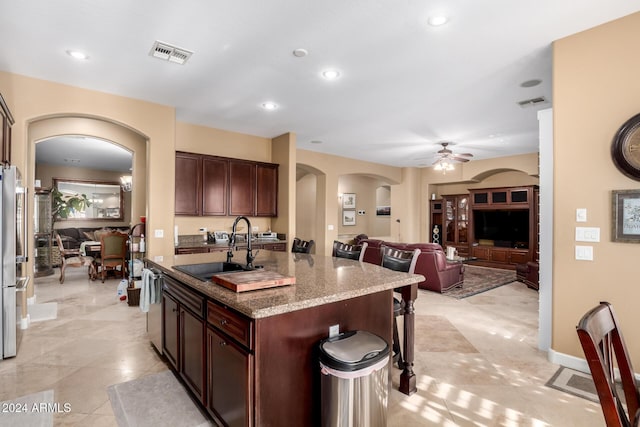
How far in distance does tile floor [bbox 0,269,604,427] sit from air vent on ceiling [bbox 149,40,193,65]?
2.94 m

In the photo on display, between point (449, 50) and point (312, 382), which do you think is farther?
point (449, 50)

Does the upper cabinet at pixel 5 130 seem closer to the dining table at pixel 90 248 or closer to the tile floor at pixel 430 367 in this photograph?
the tile floor at pixel 430 367

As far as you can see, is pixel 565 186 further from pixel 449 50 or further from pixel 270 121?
pixel 270 121

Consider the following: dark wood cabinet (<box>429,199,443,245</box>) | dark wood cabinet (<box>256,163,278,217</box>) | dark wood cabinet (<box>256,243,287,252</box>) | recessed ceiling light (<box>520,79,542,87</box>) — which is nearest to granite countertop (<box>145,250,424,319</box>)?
dark wood cabinet (<box>256,243,287,252</box>)

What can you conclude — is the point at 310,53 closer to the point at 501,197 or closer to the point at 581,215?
the point at 581,215

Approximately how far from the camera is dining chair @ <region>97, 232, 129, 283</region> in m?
6.06

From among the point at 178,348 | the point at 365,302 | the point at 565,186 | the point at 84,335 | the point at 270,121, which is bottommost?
the point at 84,335

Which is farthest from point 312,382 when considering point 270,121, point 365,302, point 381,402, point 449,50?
point 270,121

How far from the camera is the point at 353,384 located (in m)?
1.55

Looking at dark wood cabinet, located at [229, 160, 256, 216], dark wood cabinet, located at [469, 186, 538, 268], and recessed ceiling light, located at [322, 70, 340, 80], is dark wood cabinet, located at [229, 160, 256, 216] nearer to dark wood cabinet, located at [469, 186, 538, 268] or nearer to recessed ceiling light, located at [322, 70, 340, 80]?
recessed ceiling light, located at [322, 70, 340, 80]

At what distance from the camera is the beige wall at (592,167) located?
97.6 inches

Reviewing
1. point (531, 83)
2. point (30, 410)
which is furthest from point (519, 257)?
point (30, 410)

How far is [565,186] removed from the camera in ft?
9.10

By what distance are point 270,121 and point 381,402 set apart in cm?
459
